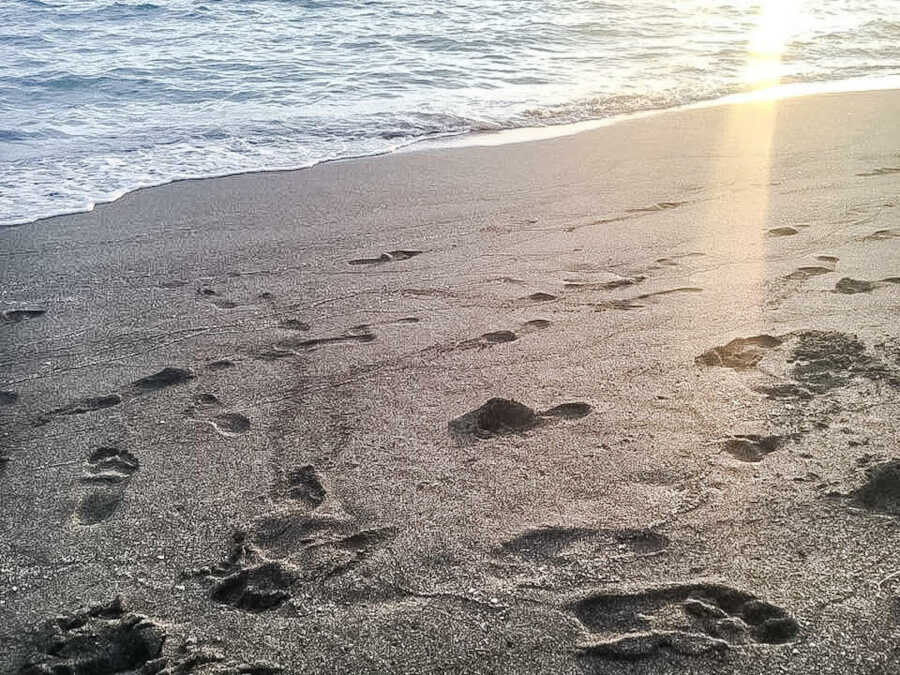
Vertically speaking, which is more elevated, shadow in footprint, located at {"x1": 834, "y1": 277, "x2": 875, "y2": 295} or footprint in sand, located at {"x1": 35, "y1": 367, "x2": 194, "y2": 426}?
shadow in footprint, located at {"x1": 834, "y1": 277, "x2": 875, "y2": 295}

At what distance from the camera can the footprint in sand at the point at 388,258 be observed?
4023 mm

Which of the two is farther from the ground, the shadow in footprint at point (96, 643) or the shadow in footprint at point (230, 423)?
the shadow in footprint at point (230, 423)

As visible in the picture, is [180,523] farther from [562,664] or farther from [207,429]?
[562,664]

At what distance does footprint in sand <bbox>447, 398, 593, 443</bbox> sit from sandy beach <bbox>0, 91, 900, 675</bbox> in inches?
0.6

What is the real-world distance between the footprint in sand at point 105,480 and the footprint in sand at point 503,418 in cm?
96

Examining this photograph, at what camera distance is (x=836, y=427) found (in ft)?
7.55

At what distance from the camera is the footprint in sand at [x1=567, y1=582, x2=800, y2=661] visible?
1596 mm

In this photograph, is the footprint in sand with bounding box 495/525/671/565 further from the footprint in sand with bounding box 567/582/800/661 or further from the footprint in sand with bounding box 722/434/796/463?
the footprint in sand with bounding box 722/434/796/463

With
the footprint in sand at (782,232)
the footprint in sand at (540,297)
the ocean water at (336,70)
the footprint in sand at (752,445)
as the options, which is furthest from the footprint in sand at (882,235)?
the ocean water at (336,70)

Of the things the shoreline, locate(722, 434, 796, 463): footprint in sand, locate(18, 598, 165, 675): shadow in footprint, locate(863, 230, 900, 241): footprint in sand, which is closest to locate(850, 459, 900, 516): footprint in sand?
locate(722, 434, 796, 463): footprint in sand

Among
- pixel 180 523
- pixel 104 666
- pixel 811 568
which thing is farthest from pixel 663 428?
pixel 104 666

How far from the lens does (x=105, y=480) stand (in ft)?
7.54

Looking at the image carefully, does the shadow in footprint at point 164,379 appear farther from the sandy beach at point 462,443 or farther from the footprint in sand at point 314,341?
the footprint in sand at point 314,341

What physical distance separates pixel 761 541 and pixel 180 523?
4.73 ft
